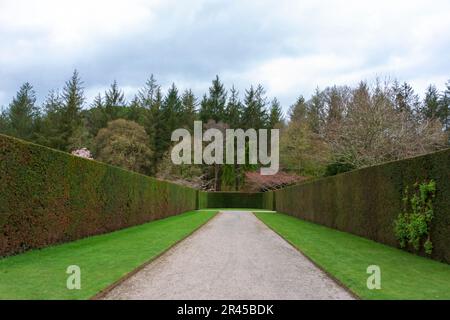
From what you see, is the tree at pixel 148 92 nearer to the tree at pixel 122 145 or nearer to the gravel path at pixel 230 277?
the tree at pixel 122 145

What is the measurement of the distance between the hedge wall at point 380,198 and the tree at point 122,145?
26215 mm

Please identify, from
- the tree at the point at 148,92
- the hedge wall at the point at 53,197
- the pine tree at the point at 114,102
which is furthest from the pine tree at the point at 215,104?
the hedge wall at the point at 53,197

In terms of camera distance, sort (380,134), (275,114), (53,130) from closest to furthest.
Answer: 1. (380,134)
2. (53,130)
3. (275,114)

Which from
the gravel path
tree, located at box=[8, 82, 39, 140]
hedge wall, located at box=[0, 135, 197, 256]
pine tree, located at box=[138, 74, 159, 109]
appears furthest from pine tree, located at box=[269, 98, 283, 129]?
the gravel path

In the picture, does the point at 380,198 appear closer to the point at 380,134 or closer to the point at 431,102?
the point at 380,134

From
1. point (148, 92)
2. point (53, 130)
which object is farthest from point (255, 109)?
point (53, 130)

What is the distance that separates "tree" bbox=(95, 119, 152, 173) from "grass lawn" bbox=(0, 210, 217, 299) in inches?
1199

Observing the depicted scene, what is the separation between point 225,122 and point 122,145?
18200mm

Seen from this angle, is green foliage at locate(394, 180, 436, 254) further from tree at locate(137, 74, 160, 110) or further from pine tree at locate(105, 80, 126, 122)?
tree at locate(137, 74, 160, 110)

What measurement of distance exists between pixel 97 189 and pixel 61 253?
4.24 metres

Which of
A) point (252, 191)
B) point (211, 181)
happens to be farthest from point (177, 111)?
point (252, 191)

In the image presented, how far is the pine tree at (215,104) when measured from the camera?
54.2 meters

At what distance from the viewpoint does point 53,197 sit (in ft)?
30.8

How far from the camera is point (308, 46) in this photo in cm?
1383
